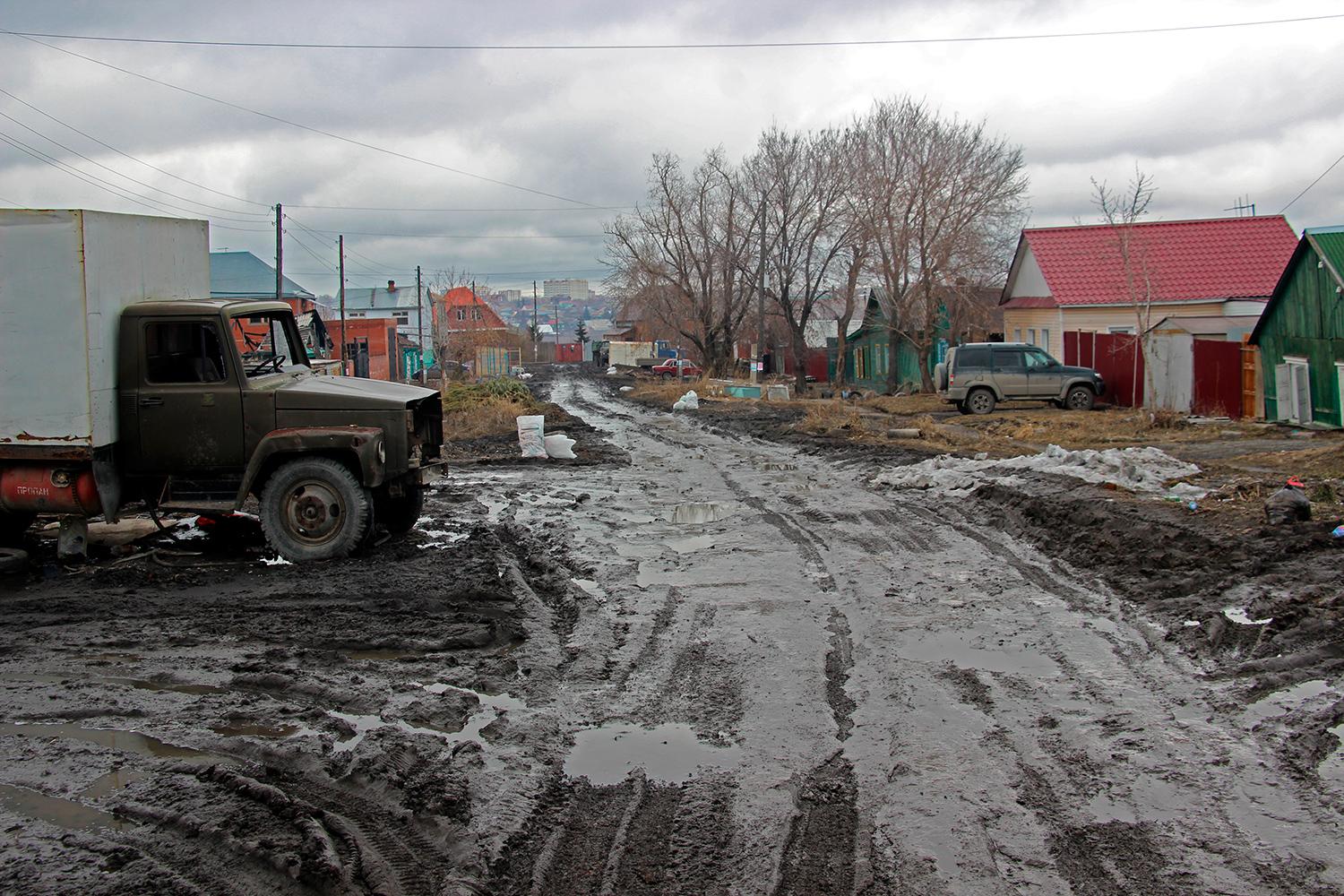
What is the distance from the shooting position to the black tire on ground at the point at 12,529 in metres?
10.5

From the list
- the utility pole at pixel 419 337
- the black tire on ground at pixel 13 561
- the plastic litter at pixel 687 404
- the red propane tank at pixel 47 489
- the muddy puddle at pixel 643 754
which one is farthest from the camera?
the utility pole at pixel 419 337

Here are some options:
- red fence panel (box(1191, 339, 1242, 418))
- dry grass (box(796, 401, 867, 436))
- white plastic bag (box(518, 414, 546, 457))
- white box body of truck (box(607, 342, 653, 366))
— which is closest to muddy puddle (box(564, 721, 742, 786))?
white plastic bag (box(518, 414, 546, 457))

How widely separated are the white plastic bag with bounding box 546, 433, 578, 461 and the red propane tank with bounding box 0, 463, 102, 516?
10508 mm

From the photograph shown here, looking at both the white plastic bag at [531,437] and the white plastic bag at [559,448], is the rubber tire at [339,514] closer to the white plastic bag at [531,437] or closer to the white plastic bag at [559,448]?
the white plastic bag at [559,448]

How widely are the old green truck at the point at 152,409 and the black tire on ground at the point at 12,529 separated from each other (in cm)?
2

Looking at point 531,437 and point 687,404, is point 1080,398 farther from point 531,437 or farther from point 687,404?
point 531,437

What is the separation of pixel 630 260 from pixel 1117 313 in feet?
77.8

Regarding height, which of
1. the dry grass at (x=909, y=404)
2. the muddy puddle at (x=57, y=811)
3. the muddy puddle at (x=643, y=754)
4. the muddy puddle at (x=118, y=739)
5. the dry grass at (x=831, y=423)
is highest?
the dry grass at (x=909, y=404)

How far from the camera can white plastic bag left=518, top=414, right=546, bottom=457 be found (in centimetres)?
2027

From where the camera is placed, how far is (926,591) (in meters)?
8.99

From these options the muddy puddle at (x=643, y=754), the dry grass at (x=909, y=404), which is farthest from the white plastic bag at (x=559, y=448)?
the muddy puddle at (x=643, y=754)

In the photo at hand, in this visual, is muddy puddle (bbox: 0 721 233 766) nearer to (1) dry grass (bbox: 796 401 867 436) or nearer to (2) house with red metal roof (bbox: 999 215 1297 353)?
(1) dry grass (bbox: 796 401 867 436)

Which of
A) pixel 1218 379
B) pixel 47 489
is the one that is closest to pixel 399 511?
pixel 47 489

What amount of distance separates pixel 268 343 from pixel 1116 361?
24641mm
